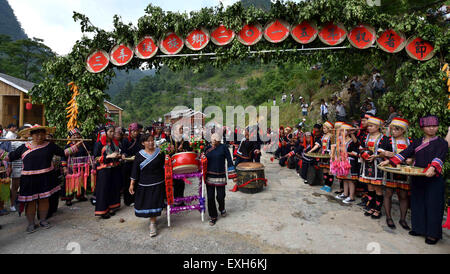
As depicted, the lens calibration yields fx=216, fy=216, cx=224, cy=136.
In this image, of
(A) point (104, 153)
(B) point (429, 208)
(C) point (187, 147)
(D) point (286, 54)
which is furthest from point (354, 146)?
(A) point (104, 153)

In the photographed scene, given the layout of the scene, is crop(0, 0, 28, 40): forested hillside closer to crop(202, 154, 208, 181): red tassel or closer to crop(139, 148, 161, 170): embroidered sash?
crop(139, 148, 161, 170): embroidered sash

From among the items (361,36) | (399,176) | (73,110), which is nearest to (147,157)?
(73,110)

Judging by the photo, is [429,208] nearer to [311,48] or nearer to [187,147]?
[311,48]

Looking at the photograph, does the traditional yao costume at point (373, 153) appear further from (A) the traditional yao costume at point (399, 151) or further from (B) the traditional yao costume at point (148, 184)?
(B) the traditional yao costume at point (148, 184)

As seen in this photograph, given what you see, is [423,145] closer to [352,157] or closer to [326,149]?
[352,157]

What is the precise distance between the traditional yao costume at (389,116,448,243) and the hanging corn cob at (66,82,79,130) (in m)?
7.46

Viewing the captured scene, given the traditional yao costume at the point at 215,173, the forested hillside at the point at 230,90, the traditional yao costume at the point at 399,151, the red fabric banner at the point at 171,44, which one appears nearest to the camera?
the traditional yao costume at the point at 399,151

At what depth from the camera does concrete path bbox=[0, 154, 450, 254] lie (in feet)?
11.2

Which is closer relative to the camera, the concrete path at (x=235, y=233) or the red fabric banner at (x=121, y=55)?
the concrete path at (x=235, y=233)

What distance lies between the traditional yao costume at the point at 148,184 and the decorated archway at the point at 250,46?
304 cm

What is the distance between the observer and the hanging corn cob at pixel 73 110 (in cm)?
598

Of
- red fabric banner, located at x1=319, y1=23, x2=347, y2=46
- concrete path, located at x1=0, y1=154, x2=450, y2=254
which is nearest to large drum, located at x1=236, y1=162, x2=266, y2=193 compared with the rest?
concrete path, located at x1=0, y1=154, x2=450, y2=254

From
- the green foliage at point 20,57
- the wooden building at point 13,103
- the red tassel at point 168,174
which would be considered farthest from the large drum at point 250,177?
the green foliage at point 20,57
